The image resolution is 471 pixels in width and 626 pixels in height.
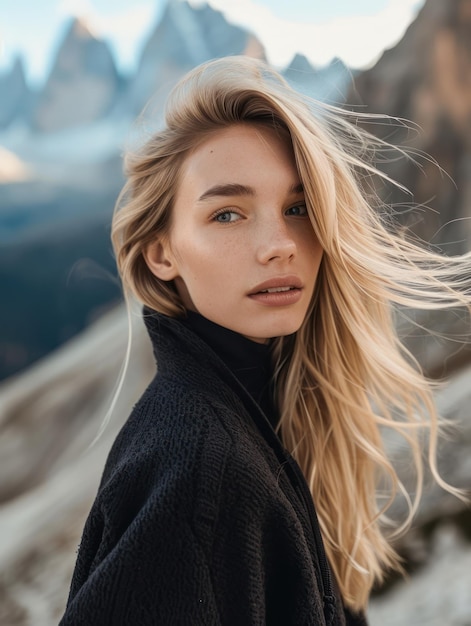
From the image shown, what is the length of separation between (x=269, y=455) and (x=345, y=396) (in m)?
0.32

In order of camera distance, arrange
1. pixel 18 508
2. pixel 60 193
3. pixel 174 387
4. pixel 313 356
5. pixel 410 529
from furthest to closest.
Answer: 1. pixel 60 193
2. pixel 18 508
3. pixel 410 529
4. pixel 313 356
5. pixel 174 387

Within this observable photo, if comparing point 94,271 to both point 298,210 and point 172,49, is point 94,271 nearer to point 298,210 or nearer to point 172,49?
point 172,49

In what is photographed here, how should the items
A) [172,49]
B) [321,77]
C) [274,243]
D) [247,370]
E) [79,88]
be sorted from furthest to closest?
[79,88] → [172,49] → [321,77] → [247,370] → [274,243]

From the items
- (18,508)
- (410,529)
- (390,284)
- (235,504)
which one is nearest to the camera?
Answer: (235,504)

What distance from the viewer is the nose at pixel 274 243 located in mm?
1002

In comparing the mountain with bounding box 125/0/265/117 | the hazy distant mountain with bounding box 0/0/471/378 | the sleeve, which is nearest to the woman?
the sleeve

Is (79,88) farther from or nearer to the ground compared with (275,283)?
farther from the ground

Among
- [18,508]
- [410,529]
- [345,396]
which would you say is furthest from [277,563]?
[18,508]

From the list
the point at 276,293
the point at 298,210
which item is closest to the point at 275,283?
the point at 276,293

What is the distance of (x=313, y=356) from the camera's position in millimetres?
1286

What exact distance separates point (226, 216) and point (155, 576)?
0.49 metres

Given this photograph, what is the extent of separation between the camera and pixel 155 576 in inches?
31.7

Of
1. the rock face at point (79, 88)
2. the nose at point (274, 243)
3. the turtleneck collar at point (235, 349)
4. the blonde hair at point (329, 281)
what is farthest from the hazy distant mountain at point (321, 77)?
the rock face at point (79, 88)

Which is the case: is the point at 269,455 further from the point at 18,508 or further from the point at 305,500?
the point at 18,508
